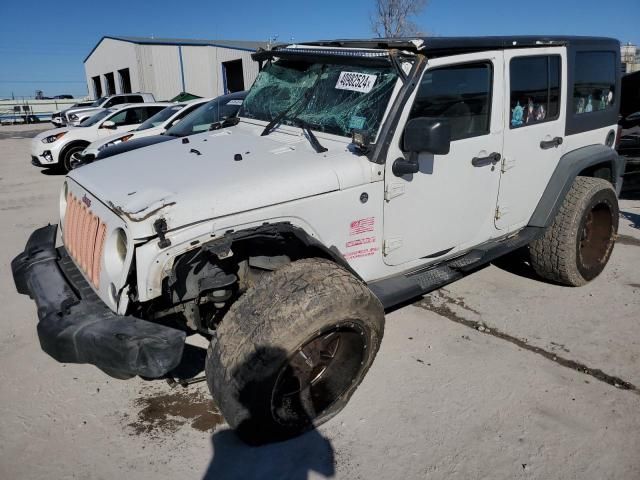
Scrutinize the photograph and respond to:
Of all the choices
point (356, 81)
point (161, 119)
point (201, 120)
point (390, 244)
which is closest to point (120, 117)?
point (161, 119)

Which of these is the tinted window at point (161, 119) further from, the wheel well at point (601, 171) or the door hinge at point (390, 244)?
the door hinge at point (390, 244)

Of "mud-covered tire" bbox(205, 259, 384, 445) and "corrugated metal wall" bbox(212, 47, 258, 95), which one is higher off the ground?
"corrugated metal wall" bbox(212, 47, 258, 95)

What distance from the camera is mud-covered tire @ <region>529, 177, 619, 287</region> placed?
171 inches

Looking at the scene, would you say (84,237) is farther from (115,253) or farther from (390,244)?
(390,244)

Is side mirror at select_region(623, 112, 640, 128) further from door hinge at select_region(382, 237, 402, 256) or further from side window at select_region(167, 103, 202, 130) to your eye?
side window at select_region(167, 103, 202, 130)

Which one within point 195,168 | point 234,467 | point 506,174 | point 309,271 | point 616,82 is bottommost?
point 234,467

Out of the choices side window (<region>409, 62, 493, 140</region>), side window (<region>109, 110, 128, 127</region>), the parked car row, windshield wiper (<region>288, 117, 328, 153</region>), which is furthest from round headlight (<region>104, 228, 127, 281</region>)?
side window (<region>109, 110, 128, 127</region>)

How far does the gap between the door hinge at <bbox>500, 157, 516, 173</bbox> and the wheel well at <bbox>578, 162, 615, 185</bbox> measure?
1.21m

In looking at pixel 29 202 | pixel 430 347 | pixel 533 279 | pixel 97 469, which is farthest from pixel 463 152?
pixel 29 202

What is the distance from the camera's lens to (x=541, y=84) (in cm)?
400

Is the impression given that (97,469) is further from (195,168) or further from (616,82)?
(616,82)

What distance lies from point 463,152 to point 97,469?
9.54 feet

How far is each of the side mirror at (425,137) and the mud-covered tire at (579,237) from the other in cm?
192

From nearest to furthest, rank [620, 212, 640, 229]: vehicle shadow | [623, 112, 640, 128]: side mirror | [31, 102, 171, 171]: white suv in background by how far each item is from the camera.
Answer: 1. [620, 212, 640, 229]: vehicle shadow
2. [623, 112, 640, 128]: side mirror
3. [31, 102, 171, 171]: white suv in background
